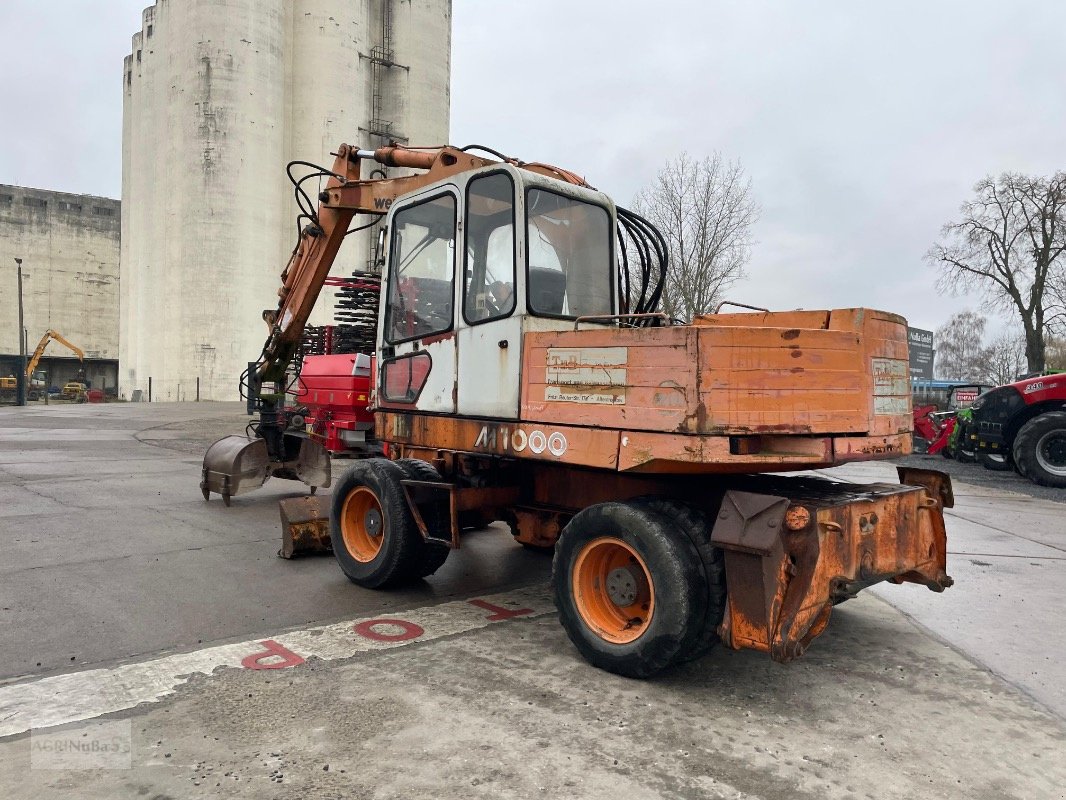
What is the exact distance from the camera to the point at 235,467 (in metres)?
9.26

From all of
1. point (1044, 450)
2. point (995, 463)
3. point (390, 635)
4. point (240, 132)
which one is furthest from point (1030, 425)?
point (240, 132)

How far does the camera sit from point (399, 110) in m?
41.6

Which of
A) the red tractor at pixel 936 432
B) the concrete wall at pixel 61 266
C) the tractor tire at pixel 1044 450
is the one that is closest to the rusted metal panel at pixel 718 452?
the tractor tire at pixel 1044 450

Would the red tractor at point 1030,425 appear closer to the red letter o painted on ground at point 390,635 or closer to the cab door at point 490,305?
the cab door at point 490,305

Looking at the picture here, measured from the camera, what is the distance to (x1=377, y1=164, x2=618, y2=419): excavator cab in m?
4.87

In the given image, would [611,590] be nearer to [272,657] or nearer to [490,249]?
[272,657]

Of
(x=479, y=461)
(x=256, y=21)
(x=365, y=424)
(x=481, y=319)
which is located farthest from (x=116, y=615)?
(x=256, y=21)

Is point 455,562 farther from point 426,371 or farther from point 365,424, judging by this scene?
point 365,424

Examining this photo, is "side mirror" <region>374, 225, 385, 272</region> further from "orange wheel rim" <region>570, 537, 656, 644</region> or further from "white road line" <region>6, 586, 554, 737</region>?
"orange wheel rim" <region>570, 537, 656, 644</region>

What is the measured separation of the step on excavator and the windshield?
0.05 ft

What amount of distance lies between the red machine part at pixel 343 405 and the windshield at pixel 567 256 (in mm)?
5469

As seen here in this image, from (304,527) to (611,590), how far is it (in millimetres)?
3592

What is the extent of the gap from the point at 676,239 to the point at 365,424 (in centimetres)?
1375

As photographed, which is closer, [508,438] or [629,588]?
[629,588]
